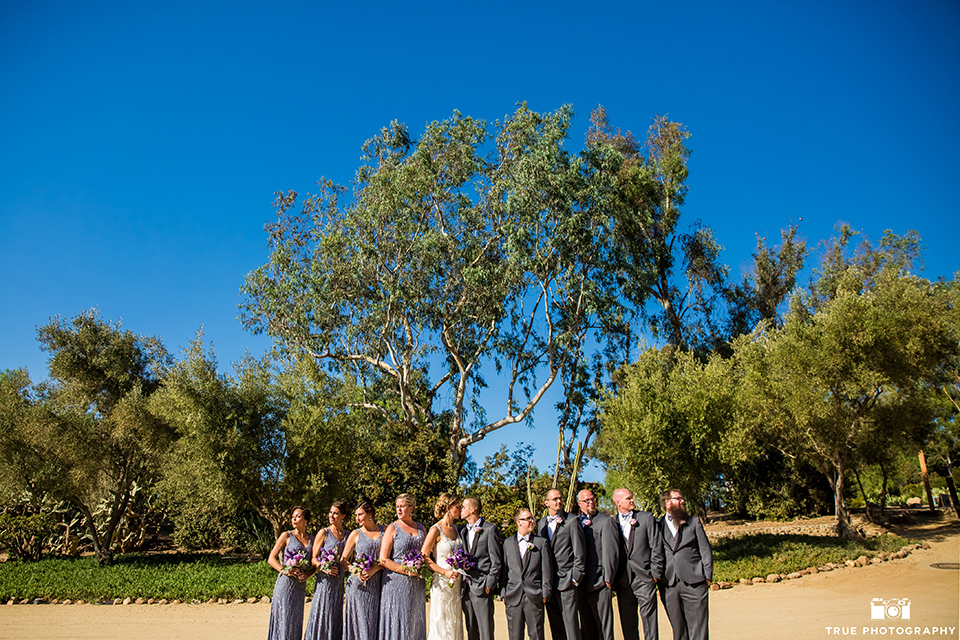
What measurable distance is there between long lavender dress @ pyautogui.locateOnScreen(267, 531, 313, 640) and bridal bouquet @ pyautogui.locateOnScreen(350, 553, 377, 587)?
0.85 m

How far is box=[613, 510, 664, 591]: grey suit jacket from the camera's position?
24.1ft

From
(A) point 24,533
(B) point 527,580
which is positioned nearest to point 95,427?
(A) point 24,533

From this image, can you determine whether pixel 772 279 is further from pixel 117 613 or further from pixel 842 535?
pixel 117 613

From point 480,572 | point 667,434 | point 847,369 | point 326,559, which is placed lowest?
point 480,572

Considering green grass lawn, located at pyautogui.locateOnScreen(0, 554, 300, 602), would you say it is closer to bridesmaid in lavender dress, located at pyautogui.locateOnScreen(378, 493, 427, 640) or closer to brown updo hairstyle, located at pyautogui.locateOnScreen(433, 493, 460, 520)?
bridesmaid in lavender dress, located at pyautogui.locateOnScreen(378, 493, 427, 640)

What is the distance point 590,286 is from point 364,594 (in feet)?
63.6

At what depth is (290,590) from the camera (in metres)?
7.48

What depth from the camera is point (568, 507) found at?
23.1 m

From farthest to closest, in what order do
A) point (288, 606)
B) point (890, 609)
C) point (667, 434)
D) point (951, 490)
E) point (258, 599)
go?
point (951, 490), point (667, 434), point (258, 599), point (890, 609), point (288, 606)

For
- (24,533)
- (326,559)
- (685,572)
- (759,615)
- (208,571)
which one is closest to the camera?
(685,572)

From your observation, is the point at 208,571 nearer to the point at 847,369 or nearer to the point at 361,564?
the point at 361,564

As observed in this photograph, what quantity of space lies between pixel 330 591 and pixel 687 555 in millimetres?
4503

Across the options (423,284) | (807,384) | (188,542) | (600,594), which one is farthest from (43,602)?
(807,384)

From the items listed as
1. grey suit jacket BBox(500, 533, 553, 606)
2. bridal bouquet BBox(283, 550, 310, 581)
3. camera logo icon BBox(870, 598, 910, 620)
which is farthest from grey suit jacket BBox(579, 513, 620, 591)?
camera logo icon BBox(870, 598, 910, 620)
